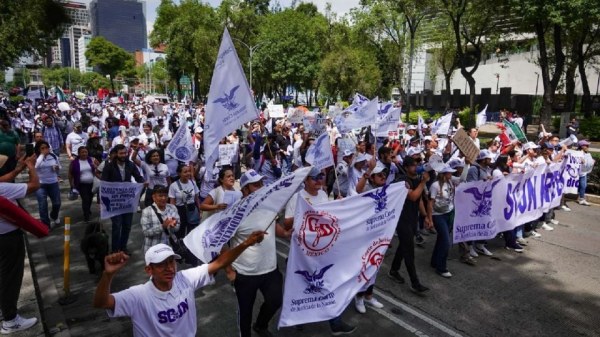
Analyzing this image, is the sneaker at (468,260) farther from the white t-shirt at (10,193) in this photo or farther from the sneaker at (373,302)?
the white t-shirt at (10,193)

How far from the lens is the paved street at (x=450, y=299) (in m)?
5.07

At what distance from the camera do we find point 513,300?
5.83 metres


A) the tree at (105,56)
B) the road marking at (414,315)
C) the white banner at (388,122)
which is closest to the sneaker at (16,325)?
the road marking at (414,315)

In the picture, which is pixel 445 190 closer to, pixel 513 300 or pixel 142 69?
pixel 513 300

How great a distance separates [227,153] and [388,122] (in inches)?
190

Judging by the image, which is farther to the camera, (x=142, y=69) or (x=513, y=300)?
(x=142, y=69)

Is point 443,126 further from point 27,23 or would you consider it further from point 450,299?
point 27,23

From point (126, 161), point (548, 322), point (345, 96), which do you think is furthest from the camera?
point (345, 96)

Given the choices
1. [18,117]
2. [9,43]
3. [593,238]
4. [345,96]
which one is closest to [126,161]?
[593,238]

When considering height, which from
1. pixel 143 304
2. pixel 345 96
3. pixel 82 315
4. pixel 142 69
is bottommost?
pixel 82 315

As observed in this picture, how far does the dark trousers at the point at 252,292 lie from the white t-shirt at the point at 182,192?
2.48 m

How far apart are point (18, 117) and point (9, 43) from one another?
7.43 m

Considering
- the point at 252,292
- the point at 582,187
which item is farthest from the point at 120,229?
the point at 582,187

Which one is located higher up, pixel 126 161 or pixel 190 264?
pixel 126 161
